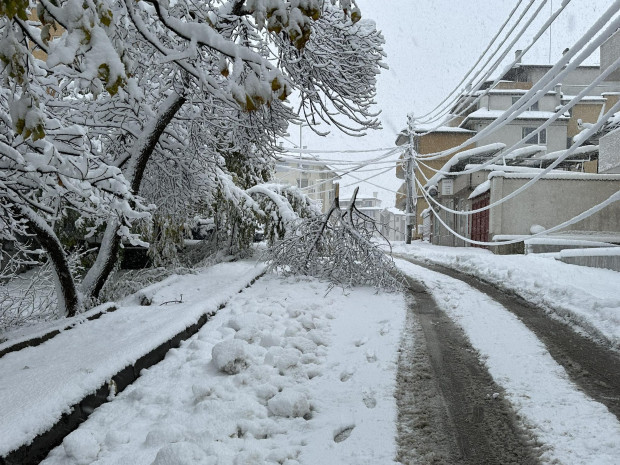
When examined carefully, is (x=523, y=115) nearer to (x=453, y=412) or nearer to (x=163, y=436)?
(x=453, y=412)

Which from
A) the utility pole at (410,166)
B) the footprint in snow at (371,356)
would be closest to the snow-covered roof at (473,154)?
the utility pole at (410,166)

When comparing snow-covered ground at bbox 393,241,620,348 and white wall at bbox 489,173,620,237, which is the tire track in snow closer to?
snow-covered ground at bbox 393,241,620,348

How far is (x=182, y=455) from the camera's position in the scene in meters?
2.23

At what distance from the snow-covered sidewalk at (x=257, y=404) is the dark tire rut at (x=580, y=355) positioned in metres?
1.47

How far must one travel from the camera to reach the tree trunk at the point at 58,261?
4703 millimetres

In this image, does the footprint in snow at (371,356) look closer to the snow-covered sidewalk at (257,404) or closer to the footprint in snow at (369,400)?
the snow-covered sidewalk at (257,404)

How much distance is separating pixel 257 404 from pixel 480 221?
22.6 metres

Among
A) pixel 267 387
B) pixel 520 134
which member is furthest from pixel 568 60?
pixel 520 134

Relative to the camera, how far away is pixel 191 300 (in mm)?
6379

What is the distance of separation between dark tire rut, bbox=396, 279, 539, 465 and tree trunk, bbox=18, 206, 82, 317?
12.8 ft

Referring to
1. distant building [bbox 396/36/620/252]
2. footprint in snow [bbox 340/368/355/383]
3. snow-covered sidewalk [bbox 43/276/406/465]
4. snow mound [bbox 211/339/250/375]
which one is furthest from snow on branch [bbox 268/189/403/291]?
snow mound [bbox 211/339/250/375]

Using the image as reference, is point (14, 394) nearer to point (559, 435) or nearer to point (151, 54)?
point (559, 435)

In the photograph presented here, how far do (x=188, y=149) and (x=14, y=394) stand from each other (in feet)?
15.0

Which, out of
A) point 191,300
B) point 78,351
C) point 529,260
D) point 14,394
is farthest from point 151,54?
point 529,260
